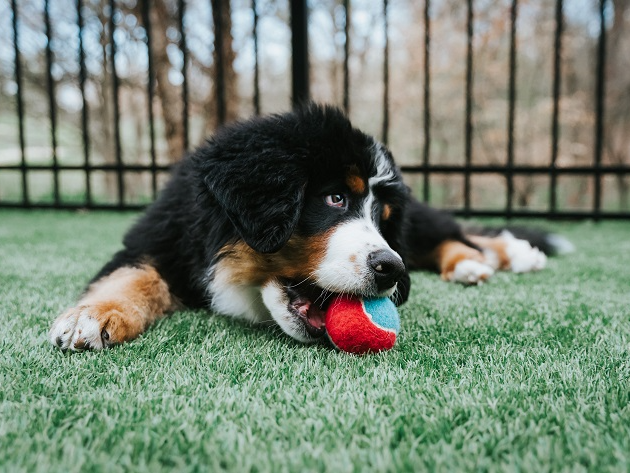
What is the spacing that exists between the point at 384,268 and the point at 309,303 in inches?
12.5

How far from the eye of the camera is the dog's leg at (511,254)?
3.23 m

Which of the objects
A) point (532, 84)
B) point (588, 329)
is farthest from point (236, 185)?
point (532, 84)

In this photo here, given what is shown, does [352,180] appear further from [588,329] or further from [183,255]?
[588,329]

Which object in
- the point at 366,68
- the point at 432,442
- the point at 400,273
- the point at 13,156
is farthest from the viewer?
the point at 13,156

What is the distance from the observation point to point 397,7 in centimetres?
1069

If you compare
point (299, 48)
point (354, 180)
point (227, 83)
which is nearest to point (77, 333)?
point (354, 180)

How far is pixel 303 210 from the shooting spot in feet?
6.29

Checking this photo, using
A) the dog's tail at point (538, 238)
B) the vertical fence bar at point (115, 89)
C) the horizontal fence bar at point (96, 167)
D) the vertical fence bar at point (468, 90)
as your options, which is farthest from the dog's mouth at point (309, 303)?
the vertical fence bar at point (115, 89)

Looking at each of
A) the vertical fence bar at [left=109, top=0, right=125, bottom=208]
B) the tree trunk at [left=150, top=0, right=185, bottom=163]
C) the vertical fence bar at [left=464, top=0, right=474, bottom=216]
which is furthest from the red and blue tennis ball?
the tree trunk at [left=150, top=0, right=185, bottom=163]

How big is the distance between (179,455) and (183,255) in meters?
1.39

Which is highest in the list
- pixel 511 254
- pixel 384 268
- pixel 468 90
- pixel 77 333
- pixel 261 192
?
pixel 468 90

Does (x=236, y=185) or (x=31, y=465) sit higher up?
(x=236, y=185)

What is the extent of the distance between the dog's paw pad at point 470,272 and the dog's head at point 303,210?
772 millimetres

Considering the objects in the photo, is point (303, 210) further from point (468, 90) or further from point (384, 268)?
point (468, 90)
